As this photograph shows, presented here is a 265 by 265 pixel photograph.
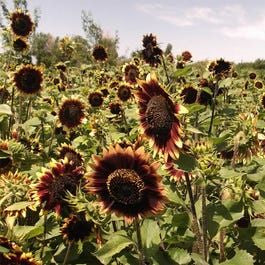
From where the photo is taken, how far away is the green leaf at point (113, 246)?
7.14ft

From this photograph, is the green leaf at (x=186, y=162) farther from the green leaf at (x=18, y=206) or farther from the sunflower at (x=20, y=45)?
the sunflower at (x=20, y=45)

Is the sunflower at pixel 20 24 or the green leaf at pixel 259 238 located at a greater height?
the sunflower at pixel 20 24

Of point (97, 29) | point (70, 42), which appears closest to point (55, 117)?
point (70, 42)

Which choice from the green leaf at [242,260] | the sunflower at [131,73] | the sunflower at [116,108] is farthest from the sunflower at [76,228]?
the sunflower at [131,73]

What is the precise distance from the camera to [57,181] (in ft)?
8.20

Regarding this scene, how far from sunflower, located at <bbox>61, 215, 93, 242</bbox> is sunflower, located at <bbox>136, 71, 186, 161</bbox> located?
1.55 ft

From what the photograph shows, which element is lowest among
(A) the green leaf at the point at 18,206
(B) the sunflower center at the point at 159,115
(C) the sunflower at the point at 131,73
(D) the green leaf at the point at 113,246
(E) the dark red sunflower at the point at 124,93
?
(D) the green leaf at the point at 113,246

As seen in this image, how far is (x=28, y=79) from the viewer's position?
221 inches

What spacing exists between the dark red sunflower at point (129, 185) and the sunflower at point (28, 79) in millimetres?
3524

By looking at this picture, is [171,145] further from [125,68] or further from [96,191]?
[125,68]

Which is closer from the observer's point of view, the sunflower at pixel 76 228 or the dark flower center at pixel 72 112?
the sunflower at pixel 76 228

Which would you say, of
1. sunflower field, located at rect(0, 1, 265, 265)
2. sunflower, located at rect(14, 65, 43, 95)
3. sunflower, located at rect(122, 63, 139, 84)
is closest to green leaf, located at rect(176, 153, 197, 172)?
sunflower field, located at rect(0, 1, 265, 265)

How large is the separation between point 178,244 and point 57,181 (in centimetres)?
72

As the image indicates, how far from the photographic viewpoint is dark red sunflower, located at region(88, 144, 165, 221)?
86.0 inches
